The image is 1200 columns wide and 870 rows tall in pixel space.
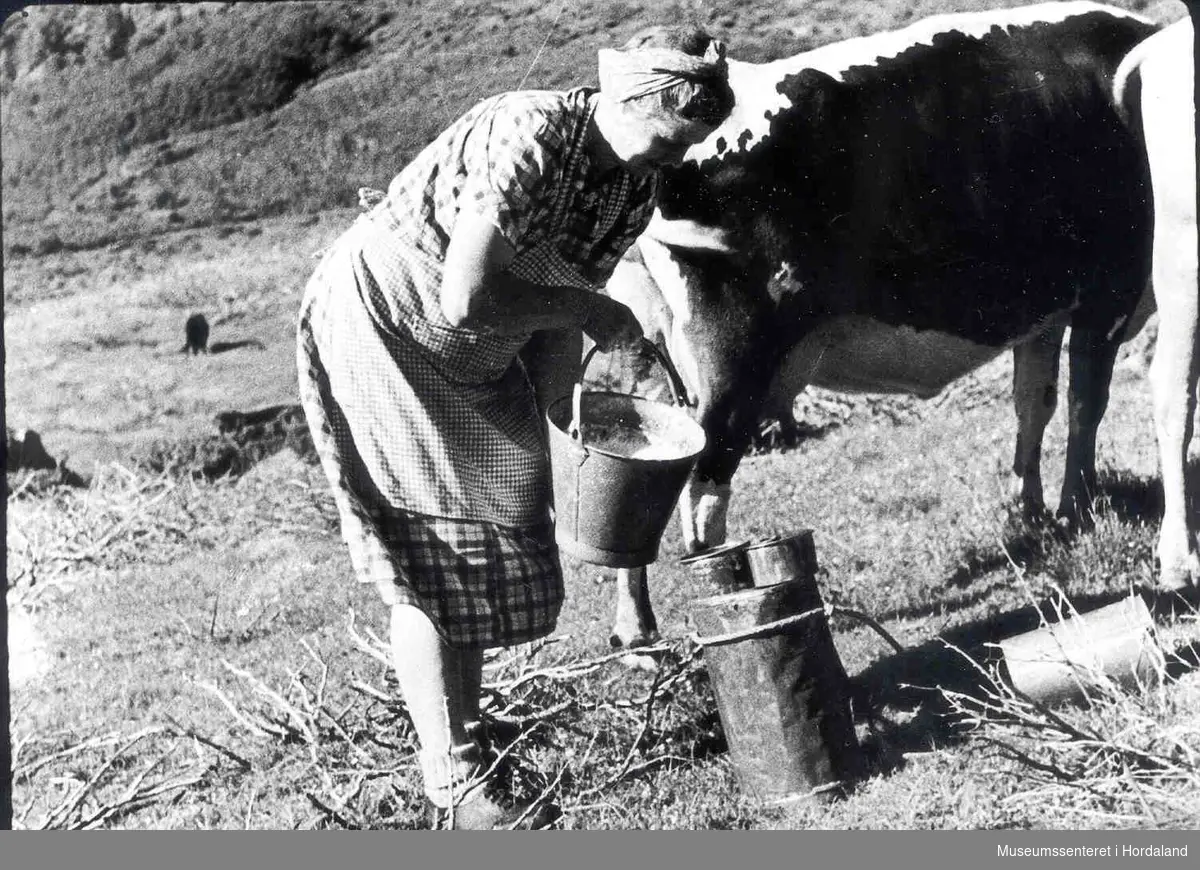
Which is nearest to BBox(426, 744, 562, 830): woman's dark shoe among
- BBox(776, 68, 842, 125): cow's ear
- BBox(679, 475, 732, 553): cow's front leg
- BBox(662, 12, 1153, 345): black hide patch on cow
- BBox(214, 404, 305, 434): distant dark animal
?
BBox(679, 475, 732, 553): cow's front leg

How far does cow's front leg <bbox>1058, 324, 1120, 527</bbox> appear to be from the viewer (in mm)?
5074

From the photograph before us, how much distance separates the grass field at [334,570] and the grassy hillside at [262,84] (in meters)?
0.02

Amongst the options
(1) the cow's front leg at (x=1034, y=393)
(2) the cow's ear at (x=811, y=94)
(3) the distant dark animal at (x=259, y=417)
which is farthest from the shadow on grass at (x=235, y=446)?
(1) the cow's front leg at (x=1034, y=393)

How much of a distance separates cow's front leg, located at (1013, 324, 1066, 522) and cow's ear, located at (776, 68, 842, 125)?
1393 mm

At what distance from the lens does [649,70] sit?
317 cm

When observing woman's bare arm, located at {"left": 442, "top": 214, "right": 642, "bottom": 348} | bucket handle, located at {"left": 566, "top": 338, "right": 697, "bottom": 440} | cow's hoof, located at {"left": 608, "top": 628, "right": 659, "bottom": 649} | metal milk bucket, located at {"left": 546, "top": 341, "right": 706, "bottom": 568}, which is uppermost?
woman's bare arm, located at {"left": 442, "top": 214, "right": 642, "bottom": 348}

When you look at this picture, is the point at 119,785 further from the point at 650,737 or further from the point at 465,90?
the point at 465,90

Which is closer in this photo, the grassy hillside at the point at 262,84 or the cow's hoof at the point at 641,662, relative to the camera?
the cow's hoof at the point at 641,662

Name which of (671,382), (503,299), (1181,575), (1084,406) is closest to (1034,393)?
(1084,406)

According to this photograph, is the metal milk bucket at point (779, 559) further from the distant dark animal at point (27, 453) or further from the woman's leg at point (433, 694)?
the distant dark animal at point (27, 453)

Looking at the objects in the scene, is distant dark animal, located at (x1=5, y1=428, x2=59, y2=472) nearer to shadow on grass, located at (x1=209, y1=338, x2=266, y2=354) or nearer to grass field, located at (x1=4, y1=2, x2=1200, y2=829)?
grass field, located at (x1=4, y1=2, x2=1200, y2=829)

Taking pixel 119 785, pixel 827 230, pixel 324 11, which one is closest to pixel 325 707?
pixel 119 785

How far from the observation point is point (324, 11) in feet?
16.9

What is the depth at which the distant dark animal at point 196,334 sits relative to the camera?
20.4 ft
